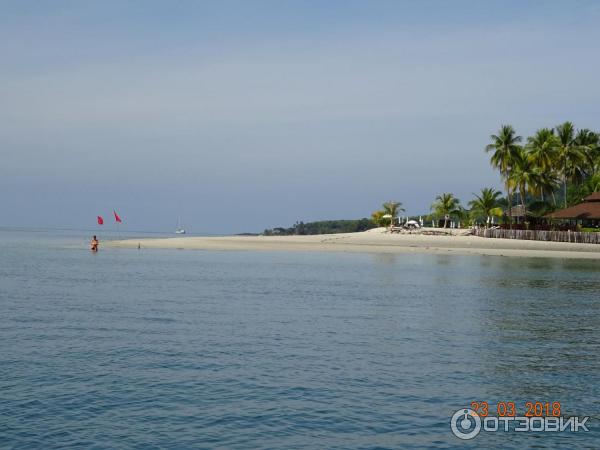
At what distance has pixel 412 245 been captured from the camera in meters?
75.5

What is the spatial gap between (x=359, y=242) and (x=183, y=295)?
5163cm

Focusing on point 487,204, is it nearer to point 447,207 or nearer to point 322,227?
point 447,207

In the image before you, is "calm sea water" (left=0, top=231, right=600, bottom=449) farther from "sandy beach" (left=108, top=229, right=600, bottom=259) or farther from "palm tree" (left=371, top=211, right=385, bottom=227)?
"palm tree" (left=371, top=211, right=385, bottom=227)

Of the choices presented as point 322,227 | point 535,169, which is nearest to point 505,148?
point 535,169

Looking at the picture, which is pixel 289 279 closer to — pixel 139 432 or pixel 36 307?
pixel 36 307

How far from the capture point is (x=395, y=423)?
39.2 ft

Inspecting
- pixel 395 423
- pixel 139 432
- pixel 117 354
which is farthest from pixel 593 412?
pixel 117 354

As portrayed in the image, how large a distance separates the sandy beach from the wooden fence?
0.94 meters

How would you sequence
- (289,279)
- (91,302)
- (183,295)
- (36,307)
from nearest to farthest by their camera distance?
(36,307) → (91,302) → (183,295) → (289,279)

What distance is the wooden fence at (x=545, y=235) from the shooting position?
68.4 metres

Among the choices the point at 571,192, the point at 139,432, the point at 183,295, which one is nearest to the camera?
the point at 139,432

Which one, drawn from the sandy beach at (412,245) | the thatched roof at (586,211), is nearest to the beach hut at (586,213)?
the thatched roof at (586,211)
